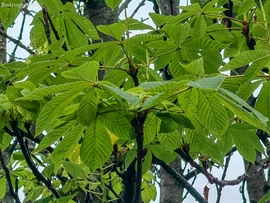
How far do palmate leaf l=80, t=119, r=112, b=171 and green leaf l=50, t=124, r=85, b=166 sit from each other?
0.03 meters

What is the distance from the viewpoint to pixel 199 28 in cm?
113

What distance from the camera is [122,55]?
104 cm

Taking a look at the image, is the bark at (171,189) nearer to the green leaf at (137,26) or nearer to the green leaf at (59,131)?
the green leaf at (137,26)

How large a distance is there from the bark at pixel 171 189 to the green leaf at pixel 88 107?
3.16 feet

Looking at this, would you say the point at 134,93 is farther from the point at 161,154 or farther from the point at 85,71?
the point at 161,154

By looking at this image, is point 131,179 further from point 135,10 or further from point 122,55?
point 135,10

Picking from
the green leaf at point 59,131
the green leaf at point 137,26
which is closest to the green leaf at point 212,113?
the green leaf at point 59,131

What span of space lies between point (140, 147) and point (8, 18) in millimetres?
489

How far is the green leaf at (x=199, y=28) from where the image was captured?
3.67 feet

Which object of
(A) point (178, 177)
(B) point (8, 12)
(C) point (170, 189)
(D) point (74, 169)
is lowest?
(C) point (170, 189)

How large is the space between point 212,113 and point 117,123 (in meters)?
0.15

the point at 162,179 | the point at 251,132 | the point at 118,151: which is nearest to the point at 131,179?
the point at 118,151

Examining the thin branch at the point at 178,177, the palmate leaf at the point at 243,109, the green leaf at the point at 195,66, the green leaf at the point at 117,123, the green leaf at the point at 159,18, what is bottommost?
the thin branch at the point at 178,177

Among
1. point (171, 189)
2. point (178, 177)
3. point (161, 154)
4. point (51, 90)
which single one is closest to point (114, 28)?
point (51, 90)
